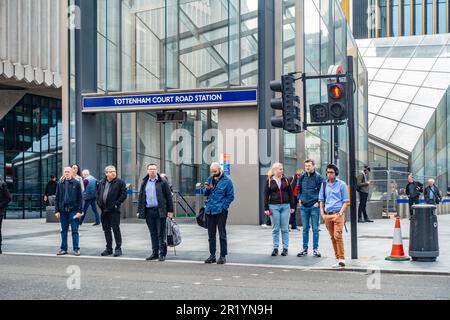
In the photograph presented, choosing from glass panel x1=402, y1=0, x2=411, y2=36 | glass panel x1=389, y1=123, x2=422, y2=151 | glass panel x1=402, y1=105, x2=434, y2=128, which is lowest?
glass panel x1=389, y1=123, x2=422, y2=151

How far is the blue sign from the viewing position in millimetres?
21891

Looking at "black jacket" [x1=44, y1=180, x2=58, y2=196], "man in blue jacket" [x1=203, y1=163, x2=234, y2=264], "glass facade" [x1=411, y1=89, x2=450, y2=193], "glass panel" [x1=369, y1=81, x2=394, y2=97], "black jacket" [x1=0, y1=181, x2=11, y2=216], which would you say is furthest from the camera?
"glass panel" [x1=369, y1=81, x2=394, y2=97]

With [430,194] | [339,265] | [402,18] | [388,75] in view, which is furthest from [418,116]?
[402,18]

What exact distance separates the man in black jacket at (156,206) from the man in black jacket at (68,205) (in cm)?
149

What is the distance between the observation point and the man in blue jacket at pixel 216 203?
12.3 metres

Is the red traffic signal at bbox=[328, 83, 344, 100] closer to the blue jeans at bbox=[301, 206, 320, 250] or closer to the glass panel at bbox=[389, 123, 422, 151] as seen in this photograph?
the blue jeans at bbox=[301, 206, 320, 250]

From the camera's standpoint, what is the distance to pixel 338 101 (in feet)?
41.6

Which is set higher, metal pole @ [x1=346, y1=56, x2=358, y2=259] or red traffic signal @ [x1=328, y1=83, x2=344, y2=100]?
red traffic signal @ [x1=328, y1=83, x2=344, y2=100]

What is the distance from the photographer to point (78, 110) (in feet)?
78.3

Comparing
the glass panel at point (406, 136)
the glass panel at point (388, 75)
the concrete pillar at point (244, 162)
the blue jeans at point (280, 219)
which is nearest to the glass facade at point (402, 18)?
the glass panel at point (388, 75)

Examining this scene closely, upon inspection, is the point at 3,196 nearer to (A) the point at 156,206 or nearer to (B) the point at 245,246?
(A) the point at 156,206

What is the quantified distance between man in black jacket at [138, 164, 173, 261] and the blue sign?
9.23m

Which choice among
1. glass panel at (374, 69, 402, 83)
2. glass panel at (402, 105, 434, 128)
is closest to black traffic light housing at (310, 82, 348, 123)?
glass panel at (402, 105, 434, 128)
